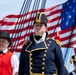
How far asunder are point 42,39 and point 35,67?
1.06ft

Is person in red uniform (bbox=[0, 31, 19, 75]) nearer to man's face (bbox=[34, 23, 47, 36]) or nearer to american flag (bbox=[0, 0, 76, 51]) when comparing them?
man's face (bbox=[34, 23, 47, 36])

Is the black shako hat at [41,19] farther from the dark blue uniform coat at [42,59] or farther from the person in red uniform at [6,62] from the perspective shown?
the person in red uniform at [6,62]

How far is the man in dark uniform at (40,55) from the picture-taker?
4355mm

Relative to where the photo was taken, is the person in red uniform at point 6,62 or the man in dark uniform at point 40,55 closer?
the man in dark uniform at point 40,55

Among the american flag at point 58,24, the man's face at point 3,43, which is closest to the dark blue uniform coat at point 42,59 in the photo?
the man's face at point 3,43

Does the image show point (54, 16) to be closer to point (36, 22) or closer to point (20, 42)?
point (20, 42)

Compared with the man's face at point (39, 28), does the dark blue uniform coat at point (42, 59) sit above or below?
below

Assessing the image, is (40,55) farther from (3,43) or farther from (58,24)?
(58,24)

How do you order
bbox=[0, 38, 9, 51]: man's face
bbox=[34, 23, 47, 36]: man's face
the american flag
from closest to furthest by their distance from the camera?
bbox=[34, 23, 47, 36]: man's face < bbox=[0, 38, 9, 51]: man's face < the american flag

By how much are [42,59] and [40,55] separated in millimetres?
54

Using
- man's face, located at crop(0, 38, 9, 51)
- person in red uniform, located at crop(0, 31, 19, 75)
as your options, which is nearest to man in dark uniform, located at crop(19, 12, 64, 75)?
person in red uniform, located at crop(0, 31, 19, 75)

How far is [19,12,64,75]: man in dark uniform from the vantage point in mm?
4355

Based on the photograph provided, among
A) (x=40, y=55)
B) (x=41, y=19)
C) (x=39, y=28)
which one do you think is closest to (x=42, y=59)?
(x=40, y=55)

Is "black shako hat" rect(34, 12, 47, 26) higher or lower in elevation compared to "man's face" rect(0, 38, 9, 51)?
higher
